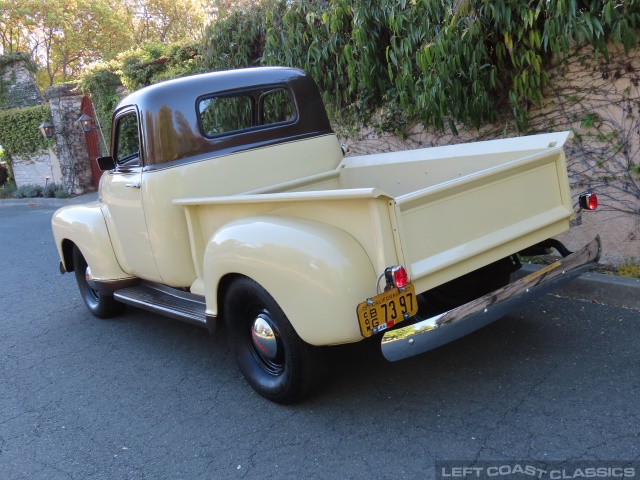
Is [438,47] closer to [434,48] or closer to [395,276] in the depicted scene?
[434,48]

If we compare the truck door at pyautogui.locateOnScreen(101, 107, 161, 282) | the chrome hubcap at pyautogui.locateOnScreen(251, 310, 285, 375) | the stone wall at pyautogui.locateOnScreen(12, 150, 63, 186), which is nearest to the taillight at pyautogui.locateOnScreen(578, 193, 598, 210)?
the chrome hubcap at pyautogui.locateOnScreen(251, 310, 285, 375)

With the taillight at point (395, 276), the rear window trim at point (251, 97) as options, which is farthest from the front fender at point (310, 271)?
the rear window trim at point (251, 97)

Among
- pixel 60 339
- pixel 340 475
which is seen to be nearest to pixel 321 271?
pixel 340 475

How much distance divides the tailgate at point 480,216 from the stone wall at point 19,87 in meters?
19.6

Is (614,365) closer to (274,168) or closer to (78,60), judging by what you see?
(274,168)

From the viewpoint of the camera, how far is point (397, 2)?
581 centimetres

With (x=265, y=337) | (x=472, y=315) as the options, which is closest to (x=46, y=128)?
(x=265, y=337)

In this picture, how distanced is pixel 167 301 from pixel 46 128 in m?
13.2

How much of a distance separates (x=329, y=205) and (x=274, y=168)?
154 cm

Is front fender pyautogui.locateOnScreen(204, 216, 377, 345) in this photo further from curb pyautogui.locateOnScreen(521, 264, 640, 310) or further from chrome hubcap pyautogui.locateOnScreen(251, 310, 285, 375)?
curb pyautogui.locateOnScreen(521, 264, 640, 310)

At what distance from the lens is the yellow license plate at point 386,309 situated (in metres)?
2.77

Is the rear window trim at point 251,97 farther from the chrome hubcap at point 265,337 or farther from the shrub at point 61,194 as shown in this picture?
the shrub at point 61,194

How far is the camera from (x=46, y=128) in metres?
15.6

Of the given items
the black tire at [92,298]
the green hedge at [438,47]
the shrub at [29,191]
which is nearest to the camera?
the green hedge at [438,47]
